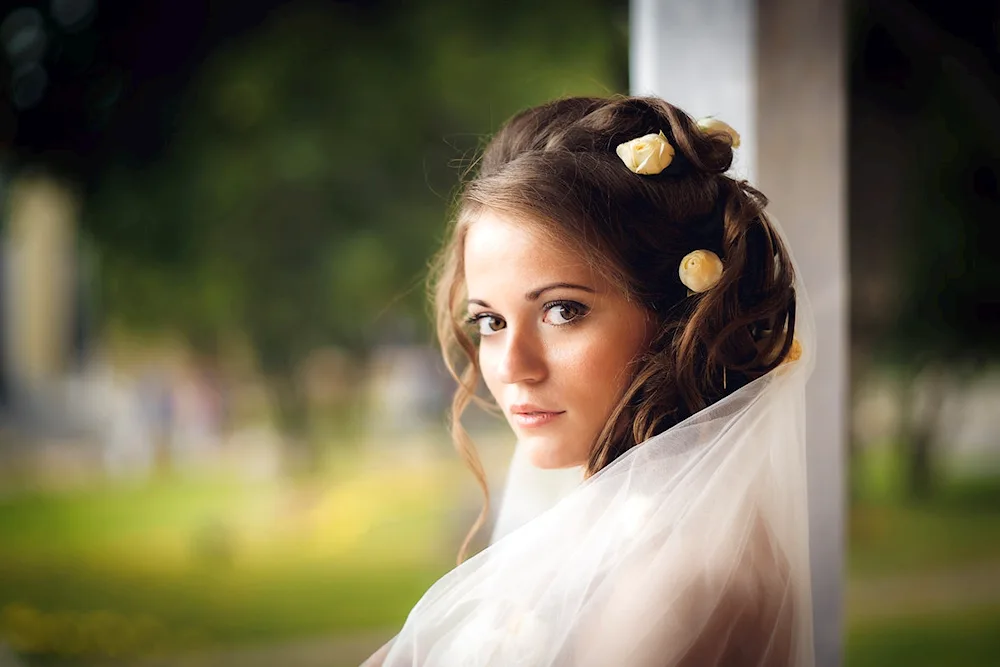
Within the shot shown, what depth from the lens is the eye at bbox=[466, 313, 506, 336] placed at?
988 millimetres

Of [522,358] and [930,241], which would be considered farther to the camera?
[930,241]

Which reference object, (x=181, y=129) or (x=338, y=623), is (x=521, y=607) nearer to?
(x=181, y=129)

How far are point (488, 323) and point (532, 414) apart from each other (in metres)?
0.12

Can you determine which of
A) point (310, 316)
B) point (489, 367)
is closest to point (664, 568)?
point (489, 367)

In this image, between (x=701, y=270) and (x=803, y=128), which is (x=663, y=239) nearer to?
(x=701, y=270)

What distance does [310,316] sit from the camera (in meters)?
4.14

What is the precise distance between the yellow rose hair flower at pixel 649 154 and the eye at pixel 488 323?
23cm

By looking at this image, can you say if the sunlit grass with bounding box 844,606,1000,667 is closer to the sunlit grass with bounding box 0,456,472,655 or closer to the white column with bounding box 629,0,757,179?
the sunlit grass with bounding box 0,456,472,655

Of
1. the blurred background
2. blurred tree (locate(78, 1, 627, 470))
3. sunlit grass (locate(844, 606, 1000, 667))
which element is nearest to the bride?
the blurred background

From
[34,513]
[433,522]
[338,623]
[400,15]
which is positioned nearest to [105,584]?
[34,513]

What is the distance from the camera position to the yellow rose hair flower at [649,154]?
91 cm

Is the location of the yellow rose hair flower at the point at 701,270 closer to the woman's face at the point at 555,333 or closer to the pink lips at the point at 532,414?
the woman's face at the point at 555,333

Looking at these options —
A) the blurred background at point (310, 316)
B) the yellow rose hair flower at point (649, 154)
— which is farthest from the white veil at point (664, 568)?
the blurred background at point (310, 316)

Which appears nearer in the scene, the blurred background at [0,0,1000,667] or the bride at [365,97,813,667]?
the bride at [365,97,813,667]
